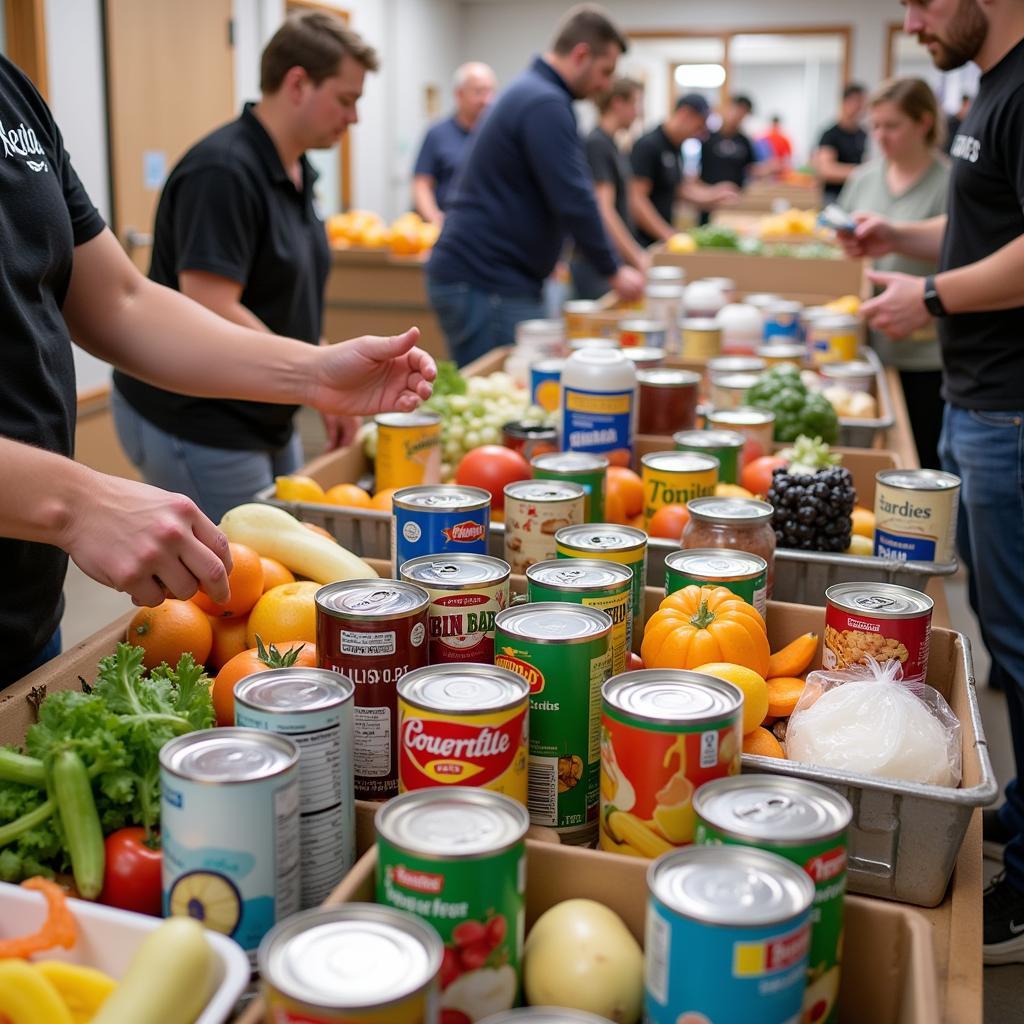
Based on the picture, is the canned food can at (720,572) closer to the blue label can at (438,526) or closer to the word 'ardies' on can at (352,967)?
the blue label can at (438,526)

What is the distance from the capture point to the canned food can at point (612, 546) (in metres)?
1.38

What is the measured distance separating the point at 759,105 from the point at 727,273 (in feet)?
67.2

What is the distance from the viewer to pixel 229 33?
669 centimetres

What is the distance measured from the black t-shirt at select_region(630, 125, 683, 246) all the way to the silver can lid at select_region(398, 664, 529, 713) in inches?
257

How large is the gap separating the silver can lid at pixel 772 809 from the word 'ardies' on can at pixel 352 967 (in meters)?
0.26

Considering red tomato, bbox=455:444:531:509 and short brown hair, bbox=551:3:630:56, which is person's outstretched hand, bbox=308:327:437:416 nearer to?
red tomato, bbox=455:444:531:509

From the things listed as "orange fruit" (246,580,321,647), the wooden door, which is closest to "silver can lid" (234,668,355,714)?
"orange fruit" (246,580,321,647)

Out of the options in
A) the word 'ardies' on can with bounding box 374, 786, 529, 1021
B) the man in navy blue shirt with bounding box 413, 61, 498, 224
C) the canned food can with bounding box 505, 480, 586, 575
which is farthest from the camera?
the man in navy blue shirt with bounding box 413, 61, 498, 224

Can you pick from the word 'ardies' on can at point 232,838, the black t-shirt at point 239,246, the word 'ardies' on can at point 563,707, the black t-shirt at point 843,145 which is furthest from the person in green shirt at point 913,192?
the black t-shirt at point 843,145

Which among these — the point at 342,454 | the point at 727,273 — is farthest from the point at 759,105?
the point at 342,454

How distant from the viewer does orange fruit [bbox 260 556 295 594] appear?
1523mm

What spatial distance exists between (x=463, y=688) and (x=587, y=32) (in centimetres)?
353

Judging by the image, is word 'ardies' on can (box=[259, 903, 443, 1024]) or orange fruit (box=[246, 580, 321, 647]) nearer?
word 'ardies' on can (box=[259, 903, 443, 1024])

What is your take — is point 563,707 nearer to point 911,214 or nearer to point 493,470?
point 493,470
